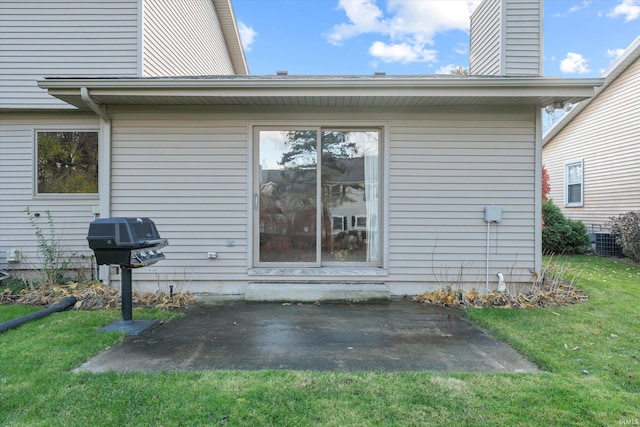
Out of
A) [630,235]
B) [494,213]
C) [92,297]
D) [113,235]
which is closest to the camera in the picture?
[113,235]

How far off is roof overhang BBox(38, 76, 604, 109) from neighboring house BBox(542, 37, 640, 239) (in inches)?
266

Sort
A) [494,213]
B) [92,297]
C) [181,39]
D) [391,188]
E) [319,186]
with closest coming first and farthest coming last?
[92,297], [494,213], [391,188], [319,186], [181,39]

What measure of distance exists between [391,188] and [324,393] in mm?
3441

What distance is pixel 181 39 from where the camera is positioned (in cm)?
803

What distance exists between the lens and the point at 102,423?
7.10 feet

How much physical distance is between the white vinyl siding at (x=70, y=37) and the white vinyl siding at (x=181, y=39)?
329 millimetres

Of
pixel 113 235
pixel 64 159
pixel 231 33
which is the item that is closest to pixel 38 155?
pixel 64 159

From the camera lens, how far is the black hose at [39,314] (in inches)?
150

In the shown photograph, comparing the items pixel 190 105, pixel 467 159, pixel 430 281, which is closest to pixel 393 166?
pixel 467 159

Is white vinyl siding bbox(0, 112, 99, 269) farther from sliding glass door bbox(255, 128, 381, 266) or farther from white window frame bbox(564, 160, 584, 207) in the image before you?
white window frame bbox(564, 160, 584, 207)

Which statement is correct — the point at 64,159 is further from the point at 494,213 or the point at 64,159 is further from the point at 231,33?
the point at 231,33

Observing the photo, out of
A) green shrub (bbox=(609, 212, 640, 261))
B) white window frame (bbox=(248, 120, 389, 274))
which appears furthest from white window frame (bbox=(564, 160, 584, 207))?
white window frame (bbox=(248, 120, 389, 274))

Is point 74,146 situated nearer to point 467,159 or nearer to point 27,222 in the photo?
point 27,222

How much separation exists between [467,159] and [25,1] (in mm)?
7702
